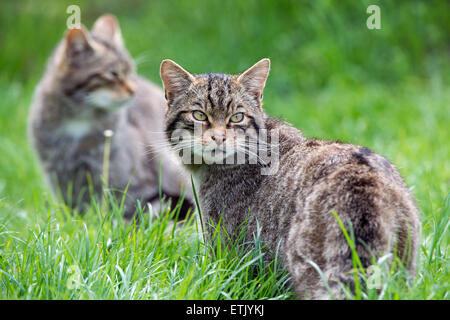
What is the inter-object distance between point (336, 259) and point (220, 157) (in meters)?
1.06

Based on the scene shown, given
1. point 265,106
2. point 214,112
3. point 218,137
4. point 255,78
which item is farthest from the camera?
point 265,106

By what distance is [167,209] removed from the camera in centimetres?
378

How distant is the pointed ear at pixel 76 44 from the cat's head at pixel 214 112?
83.4 inches

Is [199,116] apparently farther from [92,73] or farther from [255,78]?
[92,73]

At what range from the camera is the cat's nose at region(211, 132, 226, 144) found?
3402 millimetres

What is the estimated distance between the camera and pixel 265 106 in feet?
24.7

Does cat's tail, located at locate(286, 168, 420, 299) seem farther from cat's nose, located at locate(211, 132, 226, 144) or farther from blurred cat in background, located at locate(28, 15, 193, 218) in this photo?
blurred cat in background, located at locate(28, 15, 193, 218)

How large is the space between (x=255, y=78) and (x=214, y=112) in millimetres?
369

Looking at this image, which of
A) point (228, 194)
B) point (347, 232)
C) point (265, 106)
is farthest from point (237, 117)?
point (265, 106)

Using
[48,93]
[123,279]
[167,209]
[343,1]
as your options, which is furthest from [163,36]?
[123,279]

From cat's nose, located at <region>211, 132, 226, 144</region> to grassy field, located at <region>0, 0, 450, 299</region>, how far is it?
59 centimetres
